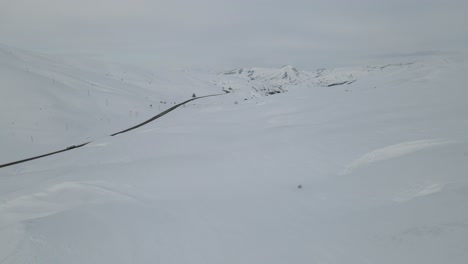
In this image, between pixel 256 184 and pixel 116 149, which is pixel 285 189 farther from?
pixel 116 149

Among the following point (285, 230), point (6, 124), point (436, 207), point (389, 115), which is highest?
point (6, 124)

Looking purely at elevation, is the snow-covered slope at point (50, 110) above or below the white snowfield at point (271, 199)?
above

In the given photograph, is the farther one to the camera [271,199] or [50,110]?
[50,110]

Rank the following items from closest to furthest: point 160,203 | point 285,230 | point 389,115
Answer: point 285,230, point 160,203, point 389,115

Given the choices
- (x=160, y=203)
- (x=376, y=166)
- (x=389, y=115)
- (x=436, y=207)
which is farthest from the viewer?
(x=389, y=115)

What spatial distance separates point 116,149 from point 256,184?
17.3 feet

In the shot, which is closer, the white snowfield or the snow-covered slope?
the white snowfield

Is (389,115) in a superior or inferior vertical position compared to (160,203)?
superior

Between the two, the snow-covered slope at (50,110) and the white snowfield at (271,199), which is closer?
the white snowfield at (271,199)

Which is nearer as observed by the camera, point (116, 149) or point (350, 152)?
point (350, 152)

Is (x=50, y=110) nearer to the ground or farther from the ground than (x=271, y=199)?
farther from the ground

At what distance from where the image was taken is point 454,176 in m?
3.45

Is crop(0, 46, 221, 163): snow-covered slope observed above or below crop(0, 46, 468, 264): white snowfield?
above

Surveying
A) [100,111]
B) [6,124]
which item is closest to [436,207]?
[6,124]
